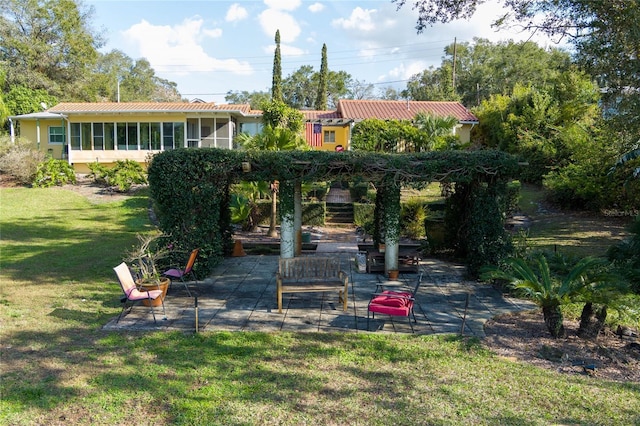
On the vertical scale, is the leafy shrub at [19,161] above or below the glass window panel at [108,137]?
below

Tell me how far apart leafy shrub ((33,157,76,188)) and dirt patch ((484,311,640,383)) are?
25.1 meters

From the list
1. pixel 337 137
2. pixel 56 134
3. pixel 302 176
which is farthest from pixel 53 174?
A: pixel 302 176

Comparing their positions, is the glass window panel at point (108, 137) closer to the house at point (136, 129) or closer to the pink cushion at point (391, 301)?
the house at point (136, 129)

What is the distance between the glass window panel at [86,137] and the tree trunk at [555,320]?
27824mm

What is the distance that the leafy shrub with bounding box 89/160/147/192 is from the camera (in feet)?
81.5

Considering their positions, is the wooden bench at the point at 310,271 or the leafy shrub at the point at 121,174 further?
the leafy shrub at the point at 121,174

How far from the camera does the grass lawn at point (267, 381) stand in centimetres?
471

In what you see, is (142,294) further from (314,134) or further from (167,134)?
(314,134)

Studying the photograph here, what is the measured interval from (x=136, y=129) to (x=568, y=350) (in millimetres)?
26818

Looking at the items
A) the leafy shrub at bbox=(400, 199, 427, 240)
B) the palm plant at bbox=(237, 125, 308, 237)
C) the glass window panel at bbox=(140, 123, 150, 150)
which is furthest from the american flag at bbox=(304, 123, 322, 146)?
the leafy shrub at bbox=(400, 199, 427, 240)

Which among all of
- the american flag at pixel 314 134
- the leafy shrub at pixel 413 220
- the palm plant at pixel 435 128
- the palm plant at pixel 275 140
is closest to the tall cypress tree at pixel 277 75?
the american flag at pixel 314 134

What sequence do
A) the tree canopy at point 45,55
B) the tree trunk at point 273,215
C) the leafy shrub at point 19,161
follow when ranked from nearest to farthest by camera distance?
the tree trunk at point 273,215, the leafy shrub at point 19,161, the tree canopy at point 45,55

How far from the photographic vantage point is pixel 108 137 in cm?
2823

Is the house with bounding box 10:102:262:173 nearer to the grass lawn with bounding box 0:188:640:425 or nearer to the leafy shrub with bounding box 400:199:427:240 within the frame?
the leafy shrub with bounding box 400:199:427:240
